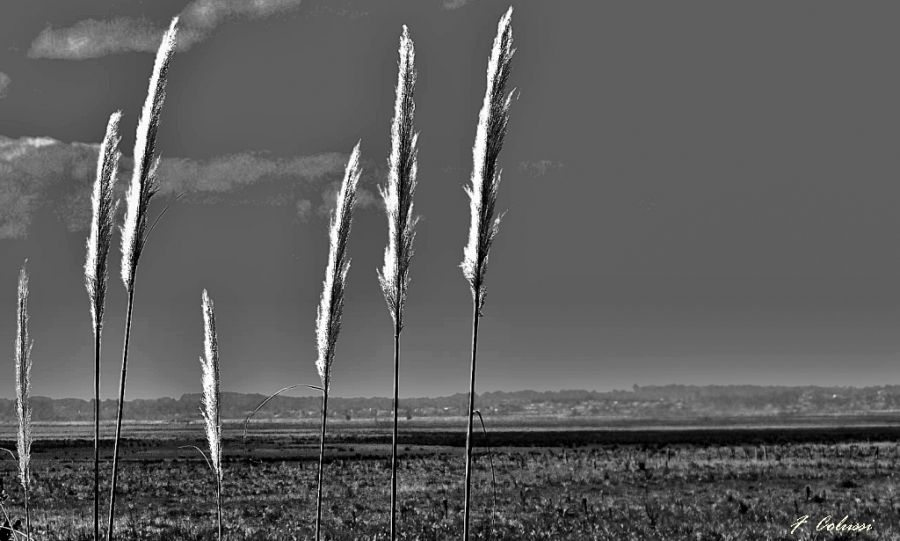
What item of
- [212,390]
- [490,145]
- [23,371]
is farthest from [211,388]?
[490,145]

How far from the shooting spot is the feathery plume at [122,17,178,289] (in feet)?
14.7

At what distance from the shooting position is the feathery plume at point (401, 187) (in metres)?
4.47

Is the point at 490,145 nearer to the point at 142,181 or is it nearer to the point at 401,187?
the point at 401,187

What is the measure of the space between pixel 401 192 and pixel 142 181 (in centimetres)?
138

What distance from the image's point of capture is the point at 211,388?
597cm

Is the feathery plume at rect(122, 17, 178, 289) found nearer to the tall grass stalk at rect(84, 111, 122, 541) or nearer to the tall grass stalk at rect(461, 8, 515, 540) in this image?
the tall grass stalk at rect(84, 111, 122, 541)

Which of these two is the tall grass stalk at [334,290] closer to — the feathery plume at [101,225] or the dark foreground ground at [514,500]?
the feathery plume at [101,225]

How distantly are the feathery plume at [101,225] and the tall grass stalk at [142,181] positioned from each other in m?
0.17

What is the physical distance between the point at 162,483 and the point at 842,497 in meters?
24.6

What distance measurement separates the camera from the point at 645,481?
3097cm

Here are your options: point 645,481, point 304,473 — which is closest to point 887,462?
point 645,481

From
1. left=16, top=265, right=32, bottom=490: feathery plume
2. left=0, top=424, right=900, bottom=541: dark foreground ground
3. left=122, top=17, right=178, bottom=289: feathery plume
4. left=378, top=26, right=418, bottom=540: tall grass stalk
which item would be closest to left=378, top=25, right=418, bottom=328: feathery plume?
left=378, top=26, right=418, bottom=540: tall grass stalk

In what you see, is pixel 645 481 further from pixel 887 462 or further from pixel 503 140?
pixel 503 140

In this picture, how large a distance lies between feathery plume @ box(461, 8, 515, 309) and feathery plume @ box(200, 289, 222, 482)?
2.46 meters
